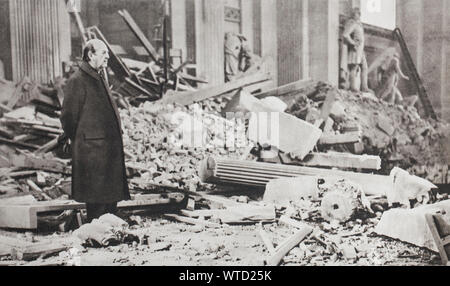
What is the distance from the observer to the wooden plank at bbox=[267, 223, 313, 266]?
402cm

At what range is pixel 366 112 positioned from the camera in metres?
7.98

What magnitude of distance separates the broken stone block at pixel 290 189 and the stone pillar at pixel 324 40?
4755mm

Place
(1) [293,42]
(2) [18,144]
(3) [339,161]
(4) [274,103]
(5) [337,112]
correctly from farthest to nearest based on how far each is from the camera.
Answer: (1) [293,42]
(5) [337,112]
(4) [274,103]
(3) [339,161]
(2) [18,144]

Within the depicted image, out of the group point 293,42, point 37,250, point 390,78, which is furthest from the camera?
point 293,42

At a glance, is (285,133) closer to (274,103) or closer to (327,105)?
(274,103)

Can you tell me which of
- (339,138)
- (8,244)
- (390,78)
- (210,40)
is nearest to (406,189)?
(339,138)

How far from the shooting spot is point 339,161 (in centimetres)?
594

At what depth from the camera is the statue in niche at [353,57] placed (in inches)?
401

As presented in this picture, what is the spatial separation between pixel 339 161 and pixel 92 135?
10.2ft

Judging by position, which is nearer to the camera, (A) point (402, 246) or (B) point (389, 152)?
(A) point (402, 246)

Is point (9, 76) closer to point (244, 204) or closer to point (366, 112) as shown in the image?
point (244, 204)

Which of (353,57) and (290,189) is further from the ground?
(353,57)

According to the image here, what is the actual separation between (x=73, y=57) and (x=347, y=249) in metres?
4.80

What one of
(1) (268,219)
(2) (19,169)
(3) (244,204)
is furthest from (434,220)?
(2) (19,169)
